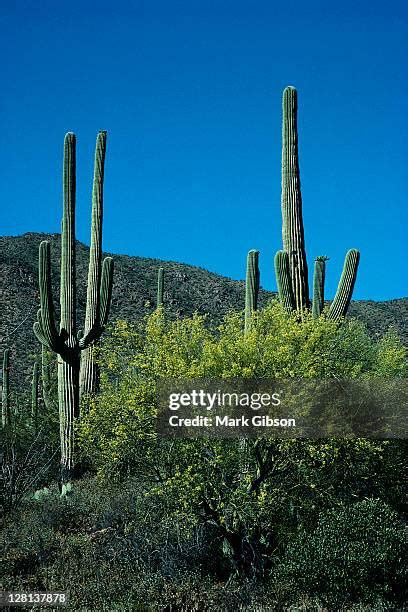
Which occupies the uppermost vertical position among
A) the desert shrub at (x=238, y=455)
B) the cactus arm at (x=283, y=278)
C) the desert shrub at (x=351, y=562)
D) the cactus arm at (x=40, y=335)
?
the cactus arm at (x=283, y=278)

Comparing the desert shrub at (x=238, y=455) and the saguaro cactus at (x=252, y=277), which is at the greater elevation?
the saguaro cactus at (x=252, y=277)

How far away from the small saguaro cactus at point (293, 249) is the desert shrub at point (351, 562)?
4870mm

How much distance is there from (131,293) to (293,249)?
113ft

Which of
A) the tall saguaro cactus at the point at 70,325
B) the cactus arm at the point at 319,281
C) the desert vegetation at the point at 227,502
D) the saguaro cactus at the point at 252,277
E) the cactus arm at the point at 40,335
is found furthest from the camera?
the cactus arm at the point at 319,281

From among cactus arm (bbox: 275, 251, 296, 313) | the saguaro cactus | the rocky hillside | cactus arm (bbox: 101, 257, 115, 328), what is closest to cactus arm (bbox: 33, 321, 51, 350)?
cactus arm (bbox: 101, 257, 115, 328)

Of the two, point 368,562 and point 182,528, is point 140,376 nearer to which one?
point 182,528

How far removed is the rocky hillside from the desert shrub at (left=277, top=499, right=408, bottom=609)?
91.0ft

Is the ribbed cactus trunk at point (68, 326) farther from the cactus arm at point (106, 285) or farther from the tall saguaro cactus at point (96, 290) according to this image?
the cactus arm at point (106, 285)

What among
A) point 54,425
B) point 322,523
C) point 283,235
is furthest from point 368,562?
point 54,425

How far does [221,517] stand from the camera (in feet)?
37.3

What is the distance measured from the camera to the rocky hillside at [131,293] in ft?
130

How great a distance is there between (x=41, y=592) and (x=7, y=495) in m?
4.45

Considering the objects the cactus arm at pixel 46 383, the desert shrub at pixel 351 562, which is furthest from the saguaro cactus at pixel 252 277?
the cactus arm at pixel 46 383

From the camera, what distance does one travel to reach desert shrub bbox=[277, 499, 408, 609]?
31.7 ft
